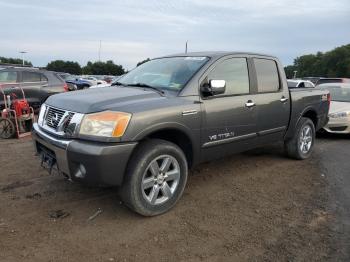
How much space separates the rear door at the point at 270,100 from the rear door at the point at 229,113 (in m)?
0.21

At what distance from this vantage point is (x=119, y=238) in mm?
3430

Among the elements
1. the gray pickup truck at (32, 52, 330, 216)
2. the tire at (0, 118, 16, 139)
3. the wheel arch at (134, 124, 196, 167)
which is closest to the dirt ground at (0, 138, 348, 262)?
the gray pickup truck at (32, 52, 330, 216)

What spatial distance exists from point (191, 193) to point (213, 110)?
107 cm

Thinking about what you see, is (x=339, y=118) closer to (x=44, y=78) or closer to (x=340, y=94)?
(x=340, y=94)

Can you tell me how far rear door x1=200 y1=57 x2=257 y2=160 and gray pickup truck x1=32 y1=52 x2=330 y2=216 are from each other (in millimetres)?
13

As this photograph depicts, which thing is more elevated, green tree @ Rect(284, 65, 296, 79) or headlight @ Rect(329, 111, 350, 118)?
green tree @ Rect(284, 65, 296, 79)

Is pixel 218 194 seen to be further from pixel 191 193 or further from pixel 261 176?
pixel 261 176

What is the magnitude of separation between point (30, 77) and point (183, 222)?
8814 millimetres

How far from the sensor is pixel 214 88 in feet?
13.8

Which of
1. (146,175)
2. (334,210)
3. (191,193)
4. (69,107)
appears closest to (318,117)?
(334,210)

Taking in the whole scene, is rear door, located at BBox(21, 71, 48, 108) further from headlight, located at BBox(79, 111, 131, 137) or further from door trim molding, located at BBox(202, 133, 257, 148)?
headlight, located at BBox(79, 111, 131, 137)

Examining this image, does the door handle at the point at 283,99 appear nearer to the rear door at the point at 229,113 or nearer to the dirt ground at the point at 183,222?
the rear door at the point at 229,113

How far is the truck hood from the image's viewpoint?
365 centimetres

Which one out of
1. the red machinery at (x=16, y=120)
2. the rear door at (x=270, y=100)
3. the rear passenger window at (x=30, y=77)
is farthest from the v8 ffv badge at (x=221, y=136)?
the rear passenger window at (x=30, y=77)
